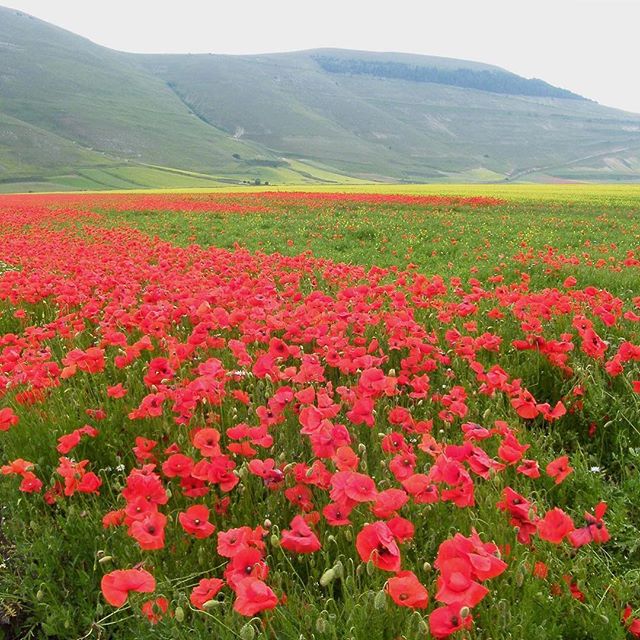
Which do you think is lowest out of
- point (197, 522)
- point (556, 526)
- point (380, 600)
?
point (197, 522)

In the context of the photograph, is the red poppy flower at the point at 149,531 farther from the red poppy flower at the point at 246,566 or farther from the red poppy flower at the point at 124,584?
the red poppy flower at the point at 246,566

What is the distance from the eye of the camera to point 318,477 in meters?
2.41

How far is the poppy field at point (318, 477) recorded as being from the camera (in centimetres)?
194

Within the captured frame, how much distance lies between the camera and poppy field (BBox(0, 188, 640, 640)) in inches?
76.5

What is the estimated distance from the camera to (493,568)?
1628 mm

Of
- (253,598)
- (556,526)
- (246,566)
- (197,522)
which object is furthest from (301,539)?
(556,526)

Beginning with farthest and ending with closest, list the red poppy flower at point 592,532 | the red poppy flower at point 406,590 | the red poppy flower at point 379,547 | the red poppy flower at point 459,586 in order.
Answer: the red poppy flower at point 592,532, the red poppy flower at point 379,547, the red poppy flower at point 406,590, the red poppy flower at point 459,586

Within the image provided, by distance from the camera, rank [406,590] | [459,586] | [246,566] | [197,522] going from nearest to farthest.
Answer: [459,586] → [406,590] → [246,566] → [197,522]

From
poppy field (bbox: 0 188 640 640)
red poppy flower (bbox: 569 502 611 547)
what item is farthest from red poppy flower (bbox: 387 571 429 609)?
red poppy flower (bbox: 569 502 611 547)

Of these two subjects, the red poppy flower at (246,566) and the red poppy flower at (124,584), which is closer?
the red poppy flower at (124,584)

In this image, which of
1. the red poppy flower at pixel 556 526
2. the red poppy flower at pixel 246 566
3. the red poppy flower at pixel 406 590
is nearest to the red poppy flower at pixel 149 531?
the red poppy flower at pixel 246 566

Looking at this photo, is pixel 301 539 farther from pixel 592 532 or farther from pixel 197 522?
pixel 592 532

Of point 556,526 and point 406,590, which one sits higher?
point 556,526

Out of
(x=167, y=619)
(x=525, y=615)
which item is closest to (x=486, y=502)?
(x=525, y=615)
